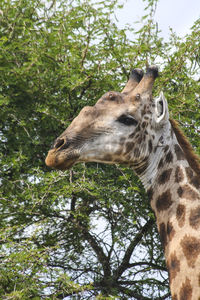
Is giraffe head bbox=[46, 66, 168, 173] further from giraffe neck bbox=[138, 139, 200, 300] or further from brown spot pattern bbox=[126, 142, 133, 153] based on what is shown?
giraffe neck bbox=[138, 139, 200, 300]

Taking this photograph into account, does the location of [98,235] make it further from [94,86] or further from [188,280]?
[188,280]

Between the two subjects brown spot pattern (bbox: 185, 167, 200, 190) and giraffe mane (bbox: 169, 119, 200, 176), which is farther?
giraffe mane (bbox: 169, 119, 200, 176)

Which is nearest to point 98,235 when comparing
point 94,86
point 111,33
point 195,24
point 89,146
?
point 94,86

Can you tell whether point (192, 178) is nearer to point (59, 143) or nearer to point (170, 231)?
point (170, 231)

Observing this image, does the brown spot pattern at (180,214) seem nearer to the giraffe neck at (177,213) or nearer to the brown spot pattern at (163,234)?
the giraffe neck at (177,213)

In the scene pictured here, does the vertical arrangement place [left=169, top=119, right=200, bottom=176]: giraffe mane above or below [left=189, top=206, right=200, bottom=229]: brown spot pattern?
above

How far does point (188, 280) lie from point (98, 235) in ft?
17.8

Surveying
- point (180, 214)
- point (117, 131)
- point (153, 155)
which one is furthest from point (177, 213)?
point (117, 131)

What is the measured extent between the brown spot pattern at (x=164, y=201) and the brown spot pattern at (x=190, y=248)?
381 millimetres

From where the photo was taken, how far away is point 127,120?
11.8 feet

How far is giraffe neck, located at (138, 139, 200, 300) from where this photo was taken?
288 centimetres

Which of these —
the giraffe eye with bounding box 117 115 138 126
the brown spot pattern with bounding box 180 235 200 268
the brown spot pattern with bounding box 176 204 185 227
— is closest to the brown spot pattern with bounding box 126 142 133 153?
the giraffe eye with bounding box 117 115 138 126

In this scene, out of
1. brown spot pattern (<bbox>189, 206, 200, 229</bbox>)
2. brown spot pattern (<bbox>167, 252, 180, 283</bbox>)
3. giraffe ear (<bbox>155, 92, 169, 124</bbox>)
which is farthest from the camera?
giraffe ear (<bbox>155, 92, 169, 124</bbox>)

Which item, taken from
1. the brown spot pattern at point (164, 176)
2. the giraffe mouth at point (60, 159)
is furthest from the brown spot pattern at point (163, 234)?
the giraffe mouth at point (60, 159)
